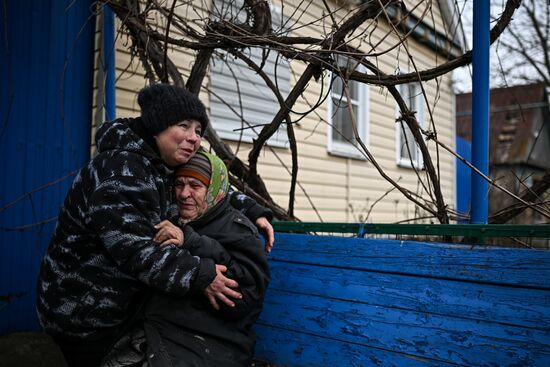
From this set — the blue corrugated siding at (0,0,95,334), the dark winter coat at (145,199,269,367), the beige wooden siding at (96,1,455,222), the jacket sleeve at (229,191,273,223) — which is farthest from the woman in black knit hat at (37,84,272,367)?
the beige wooden siding at (96,1,455,222)

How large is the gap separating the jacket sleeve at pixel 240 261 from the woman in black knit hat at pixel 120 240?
9cm

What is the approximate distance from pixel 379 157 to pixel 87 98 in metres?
5.50

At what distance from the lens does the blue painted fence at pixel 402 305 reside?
171cm

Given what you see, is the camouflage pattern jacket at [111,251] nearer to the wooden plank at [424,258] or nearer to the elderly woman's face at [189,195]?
the elderly woman's face at [189,195]

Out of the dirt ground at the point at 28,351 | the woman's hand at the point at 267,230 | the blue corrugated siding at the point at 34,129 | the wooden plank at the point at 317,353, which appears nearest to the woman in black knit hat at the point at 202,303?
the woman's hand at the point at 267,230

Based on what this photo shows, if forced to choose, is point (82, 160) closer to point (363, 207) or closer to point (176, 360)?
point (176, 360)

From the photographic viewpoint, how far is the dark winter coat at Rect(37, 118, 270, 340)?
1.75 m

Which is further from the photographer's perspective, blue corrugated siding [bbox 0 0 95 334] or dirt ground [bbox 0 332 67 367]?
blue corrugated siding [bbox 0 0 95 334]

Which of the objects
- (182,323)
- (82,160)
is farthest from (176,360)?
(82,160)

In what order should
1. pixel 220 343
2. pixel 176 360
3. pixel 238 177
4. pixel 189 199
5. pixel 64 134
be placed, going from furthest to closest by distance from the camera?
1. pixel 64 134
2. pixel 238 177
3. pixel 189 199
4. pixel 220 343
5. pixel 176 360

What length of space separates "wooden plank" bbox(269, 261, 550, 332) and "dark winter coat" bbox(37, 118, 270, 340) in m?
0.69

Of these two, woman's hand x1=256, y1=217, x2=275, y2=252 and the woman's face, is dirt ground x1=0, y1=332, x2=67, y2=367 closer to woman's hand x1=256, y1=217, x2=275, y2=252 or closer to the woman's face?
woman's hand x1=256, y1=217, x2=275, y2=252

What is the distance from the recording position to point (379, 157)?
324 inches

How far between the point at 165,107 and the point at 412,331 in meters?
1.38
